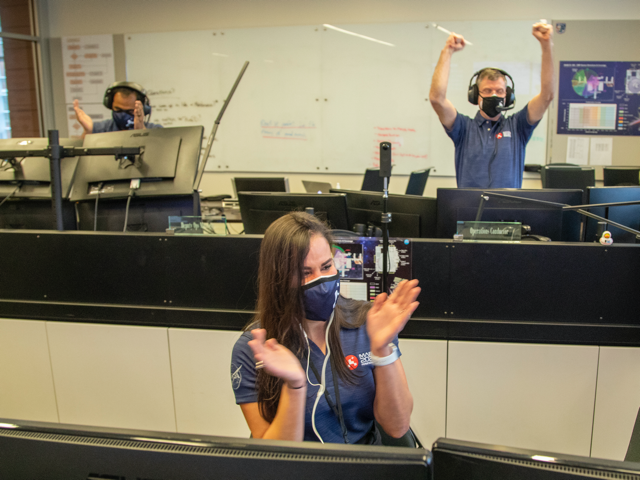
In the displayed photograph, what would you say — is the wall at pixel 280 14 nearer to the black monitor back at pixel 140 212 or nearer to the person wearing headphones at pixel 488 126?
the person wearing headphones at pixel 488 126

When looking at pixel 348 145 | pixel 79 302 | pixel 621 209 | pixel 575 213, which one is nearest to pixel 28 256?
pixel 79 302

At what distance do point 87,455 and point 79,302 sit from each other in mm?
1547

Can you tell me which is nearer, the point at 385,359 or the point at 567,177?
the point at 385,359

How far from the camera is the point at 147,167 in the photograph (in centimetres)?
200

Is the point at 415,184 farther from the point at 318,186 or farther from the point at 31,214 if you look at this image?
the point at 31,214

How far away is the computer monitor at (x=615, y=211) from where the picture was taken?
1.70 metres

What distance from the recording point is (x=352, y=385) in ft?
3.52

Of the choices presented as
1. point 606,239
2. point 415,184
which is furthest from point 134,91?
point 606,239

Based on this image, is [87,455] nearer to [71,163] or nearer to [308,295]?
[308,295]

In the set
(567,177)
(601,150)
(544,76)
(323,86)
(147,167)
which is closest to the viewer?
(147,167)

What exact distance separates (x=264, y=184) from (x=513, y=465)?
2406mm

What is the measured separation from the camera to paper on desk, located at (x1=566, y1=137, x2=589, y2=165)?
4.14 m

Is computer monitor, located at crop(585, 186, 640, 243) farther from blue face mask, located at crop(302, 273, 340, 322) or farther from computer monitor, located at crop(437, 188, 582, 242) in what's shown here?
blue face mask, located at crop(302, 273, 340, 322)

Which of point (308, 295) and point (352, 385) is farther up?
point (308, 295)
